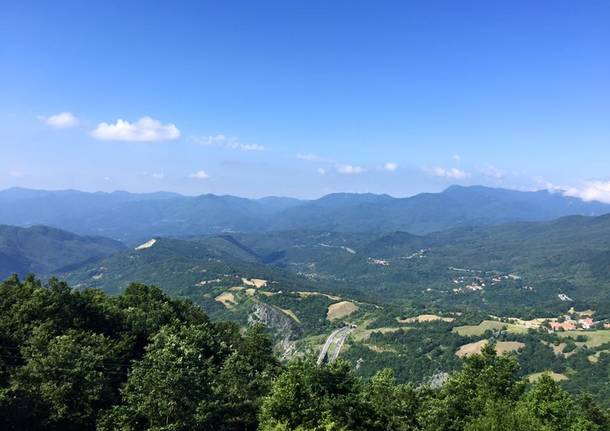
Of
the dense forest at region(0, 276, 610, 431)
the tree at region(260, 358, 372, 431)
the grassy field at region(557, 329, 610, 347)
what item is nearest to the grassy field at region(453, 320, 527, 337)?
the grassy field at region(557, 329, 610, 347)

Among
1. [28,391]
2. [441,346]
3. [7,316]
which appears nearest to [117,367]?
[28,391]

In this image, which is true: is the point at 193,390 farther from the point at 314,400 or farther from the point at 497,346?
the point at 497,346

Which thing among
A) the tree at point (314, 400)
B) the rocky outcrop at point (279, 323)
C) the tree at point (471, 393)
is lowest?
the rocky outcrop at point (279, 323)

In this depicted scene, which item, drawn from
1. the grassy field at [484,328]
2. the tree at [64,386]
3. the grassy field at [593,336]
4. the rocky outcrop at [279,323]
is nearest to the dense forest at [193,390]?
A: the tree at [64,386]

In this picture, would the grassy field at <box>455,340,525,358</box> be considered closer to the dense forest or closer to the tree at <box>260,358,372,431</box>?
the dense forest

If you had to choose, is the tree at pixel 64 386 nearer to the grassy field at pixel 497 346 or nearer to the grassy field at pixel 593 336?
the grassy field at pixel 497 346
